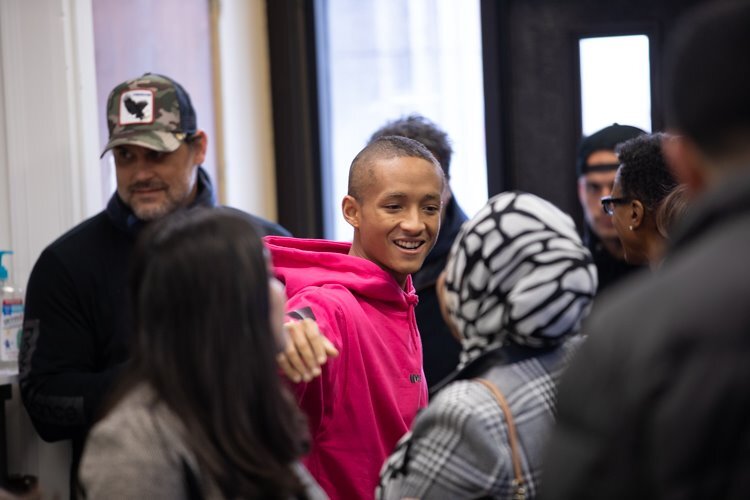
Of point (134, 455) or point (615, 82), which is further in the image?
point (615, 82)

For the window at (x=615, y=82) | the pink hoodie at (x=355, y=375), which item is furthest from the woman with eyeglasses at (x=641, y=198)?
the window at (x=615, y=82)

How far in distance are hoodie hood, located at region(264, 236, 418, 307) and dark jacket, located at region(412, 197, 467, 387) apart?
763 millimetres

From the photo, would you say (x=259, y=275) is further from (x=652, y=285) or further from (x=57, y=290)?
(x=57, y=290)

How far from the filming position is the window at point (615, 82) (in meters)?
4.10

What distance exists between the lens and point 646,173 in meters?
2.27

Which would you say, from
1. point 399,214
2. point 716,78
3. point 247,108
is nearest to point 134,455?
point 716,78

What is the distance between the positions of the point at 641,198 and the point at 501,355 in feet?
3.02

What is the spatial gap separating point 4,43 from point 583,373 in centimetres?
255

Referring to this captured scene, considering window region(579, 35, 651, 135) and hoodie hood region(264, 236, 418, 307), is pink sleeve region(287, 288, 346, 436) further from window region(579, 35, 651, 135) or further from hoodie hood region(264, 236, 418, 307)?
window region(579, 35, 651, 135)

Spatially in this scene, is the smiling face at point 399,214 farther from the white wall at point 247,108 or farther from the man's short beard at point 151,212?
the white wall at point 247,108

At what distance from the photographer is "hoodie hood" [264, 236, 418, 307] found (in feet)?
6.69

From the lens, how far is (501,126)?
4.24 metres

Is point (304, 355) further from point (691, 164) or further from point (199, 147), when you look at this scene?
point (199, 147)

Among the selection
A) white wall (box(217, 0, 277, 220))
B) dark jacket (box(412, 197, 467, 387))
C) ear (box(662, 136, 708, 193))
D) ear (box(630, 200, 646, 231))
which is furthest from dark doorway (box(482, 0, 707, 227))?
ear (box(662, 136, 708, 193))
